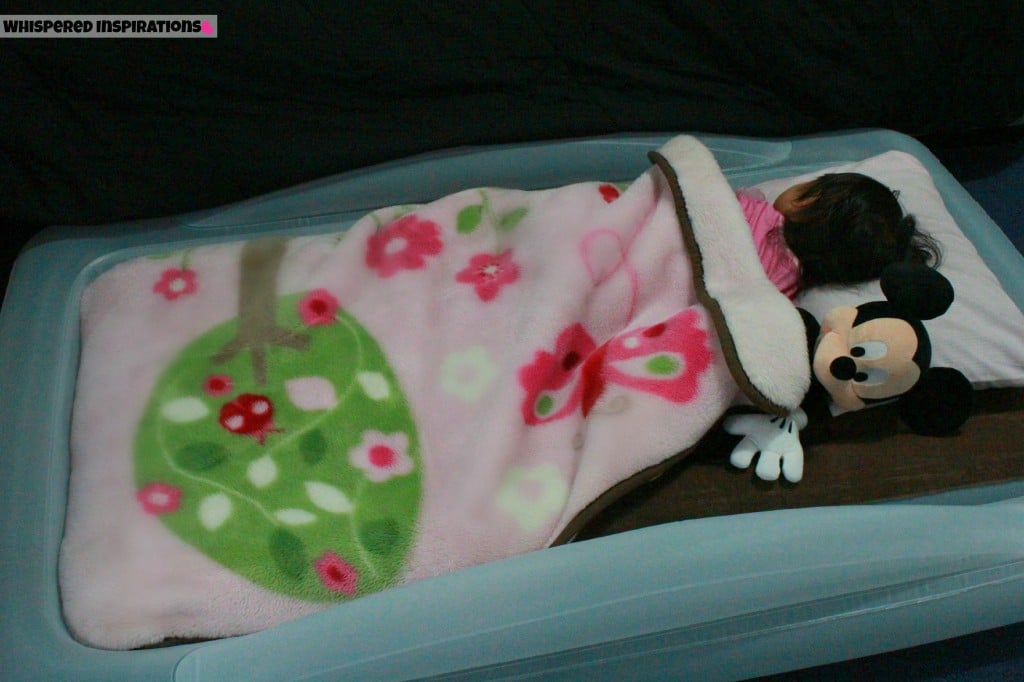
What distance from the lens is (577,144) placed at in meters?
1.39

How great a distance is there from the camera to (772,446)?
1028 millimetres

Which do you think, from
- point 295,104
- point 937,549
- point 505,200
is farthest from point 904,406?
point 295,104

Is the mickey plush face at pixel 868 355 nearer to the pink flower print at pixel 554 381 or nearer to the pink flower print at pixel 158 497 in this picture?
the pink flower print at pixel 554 381

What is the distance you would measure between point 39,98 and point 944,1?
4.59 feet

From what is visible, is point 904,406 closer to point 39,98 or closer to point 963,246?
point 963,246

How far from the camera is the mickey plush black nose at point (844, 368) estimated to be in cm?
97

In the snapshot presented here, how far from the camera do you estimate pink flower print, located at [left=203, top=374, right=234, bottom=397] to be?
3.35ft

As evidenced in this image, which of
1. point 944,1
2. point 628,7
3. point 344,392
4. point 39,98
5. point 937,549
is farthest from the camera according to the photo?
point 944,1

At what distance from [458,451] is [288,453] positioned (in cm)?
19

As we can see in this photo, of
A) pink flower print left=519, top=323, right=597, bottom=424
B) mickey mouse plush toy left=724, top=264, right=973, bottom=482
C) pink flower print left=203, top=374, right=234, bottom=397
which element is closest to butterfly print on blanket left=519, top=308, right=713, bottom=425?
pink flower print left=519, top=323, right=597, bottom=424

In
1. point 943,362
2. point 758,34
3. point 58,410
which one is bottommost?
point 58,410

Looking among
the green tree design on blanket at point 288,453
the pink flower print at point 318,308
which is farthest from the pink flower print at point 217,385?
the pink flower print at point 318,308

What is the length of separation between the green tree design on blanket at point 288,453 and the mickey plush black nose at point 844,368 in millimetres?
473

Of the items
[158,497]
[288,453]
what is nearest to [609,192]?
Answer: [288,453]
